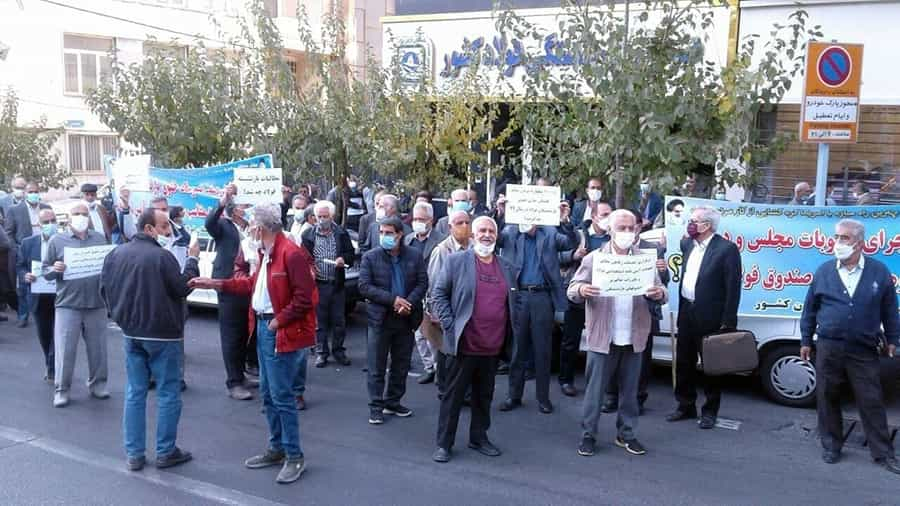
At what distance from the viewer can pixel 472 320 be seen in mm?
6324

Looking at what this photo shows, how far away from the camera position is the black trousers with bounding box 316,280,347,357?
9.37m

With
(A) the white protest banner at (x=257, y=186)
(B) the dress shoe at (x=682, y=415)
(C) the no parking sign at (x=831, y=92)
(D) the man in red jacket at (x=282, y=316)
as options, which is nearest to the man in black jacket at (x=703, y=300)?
(B) the dress shoe at (x=682, y=415)

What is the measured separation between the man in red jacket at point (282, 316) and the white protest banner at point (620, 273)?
2220 millimetres

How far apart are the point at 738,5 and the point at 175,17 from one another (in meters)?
22.6

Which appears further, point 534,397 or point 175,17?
point 175,17

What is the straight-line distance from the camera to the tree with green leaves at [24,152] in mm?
17422

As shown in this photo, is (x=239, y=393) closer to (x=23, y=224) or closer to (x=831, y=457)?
(x=831, y=457)

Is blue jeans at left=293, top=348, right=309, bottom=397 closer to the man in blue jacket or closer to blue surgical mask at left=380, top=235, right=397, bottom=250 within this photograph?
blue surgical mask at left=380, top=235, right=397, bottom=250

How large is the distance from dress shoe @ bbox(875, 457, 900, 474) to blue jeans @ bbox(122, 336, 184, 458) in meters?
5.54

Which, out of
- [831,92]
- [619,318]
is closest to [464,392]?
[619,318]

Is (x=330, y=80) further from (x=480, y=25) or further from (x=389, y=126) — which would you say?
(x=480, y=25)

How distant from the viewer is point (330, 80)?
42.4 feet

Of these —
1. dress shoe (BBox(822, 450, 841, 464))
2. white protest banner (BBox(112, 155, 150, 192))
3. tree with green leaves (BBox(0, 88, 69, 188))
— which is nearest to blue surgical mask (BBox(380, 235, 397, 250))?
dress shoe (BBox(822, 450, 841, 464))

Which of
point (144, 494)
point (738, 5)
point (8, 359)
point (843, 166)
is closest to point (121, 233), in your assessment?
point (8, 359)
